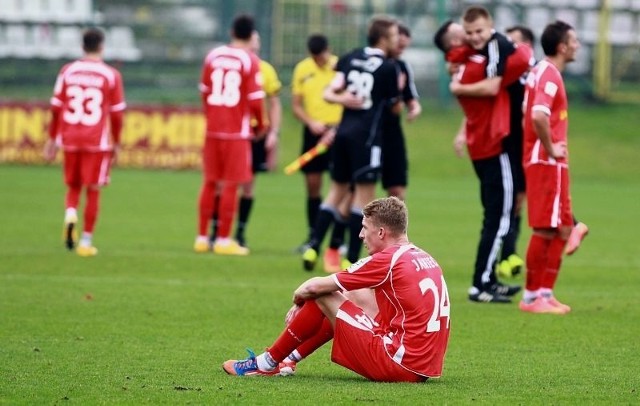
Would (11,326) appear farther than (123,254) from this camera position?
No

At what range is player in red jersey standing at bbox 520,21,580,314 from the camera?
9.64 m

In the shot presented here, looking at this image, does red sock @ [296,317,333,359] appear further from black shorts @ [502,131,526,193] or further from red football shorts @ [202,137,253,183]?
red football shorts @ [202,137,253,183]

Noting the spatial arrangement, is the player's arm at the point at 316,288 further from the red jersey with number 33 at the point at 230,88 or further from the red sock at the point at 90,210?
the red jersey with number 33 at the point at 230,88

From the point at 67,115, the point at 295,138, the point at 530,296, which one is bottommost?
the point at 295,138

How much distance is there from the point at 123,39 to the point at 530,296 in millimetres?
23634

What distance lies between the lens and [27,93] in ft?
105

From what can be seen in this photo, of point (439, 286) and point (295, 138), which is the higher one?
point (439, 286)

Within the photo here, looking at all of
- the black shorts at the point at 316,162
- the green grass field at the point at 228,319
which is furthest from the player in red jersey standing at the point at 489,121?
the black shorts at the point at 316,162

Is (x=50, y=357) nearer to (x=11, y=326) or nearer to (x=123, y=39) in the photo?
(x=11, y=326)

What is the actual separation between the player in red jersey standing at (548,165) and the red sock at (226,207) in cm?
455

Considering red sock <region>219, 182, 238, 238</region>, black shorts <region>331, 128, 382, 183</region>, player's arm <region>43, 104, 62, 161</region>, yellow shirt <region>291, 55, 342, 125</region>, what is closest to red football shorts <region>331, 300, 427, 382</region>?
black shorts <region>331, 128, 382, 183</region>

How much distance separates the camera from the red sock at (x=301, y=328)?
6.86 meters

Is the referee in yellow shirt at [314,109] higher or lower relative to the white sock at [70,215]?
higher

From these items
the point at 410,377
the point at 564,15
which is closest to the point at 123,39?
the point at 564,15
